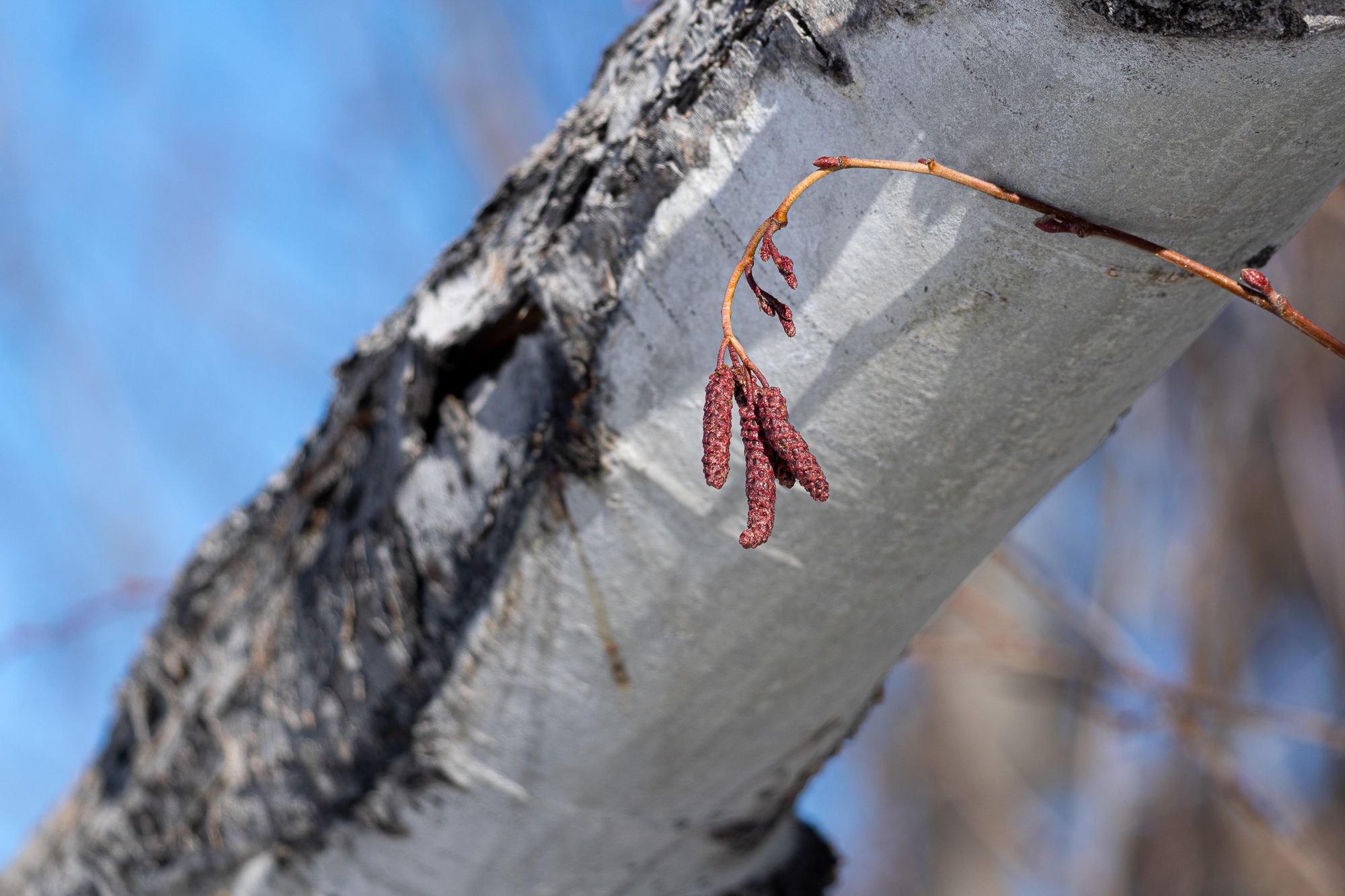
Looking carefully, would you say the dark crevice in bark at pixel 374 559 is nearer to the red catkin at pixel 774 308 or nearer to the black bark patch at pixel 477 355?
the black bark patch at pixel 477 355

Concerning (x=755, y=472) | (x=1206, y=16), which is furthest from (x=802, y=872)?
(x=1206, y=16)

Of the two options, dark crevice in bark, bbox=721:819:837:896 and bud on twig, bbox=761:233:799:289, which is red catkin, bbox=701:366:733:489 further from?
dark crevice in bark, bbox=721:819:837:896

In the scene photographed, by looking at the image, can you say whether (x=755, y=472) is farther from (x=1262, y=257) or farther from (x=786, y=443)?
(x=1262, y=257)

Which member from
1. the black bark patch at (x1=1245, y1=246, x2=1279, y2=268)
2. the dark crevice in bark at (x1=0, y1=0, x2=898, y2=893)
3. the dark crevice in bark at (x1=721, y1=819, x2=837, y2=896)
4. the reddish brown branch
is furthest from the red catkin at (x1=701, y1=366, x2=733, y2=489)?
the dark crevice in bark at (x1=721, y1=819, x2=837, y2=896)

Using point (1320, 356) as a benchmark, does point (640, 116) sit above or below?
above

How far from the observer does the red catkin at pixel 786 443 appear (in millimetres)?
516

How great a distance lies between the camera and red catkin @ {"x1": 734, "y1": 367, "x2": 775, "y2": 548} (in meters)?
0.51

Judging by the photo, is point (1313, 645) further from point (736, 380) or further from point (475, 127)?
point (736, 380)

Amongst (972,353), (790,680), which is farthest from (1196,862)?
(972,353)

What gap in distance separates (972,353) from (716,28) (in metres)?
0.25

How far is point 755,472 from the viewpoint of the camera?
517 millimetres

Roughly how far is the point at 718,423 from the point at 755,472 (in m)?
0.03

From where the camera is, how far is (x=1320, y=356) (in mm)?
2322

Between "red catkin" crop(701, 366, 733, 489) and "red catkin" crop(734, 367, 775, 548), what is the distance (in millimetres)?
12
